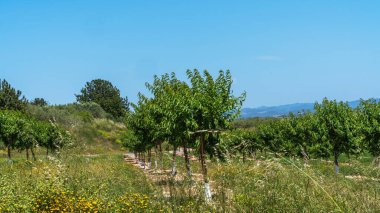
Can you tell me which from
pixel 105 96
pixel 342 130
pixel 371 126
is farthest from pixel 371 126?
pixel 105 96

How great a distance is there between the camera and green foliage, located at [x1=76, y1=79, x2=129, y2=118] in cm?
11262

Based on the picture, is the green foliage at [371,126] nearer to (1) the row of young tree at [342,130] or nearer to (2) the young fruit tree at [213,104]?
(1) the row of young tree at [342,130]

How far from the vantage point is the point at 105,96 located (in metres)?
120

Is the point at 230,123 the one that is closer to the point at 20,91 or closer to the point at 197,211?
the point at 197,211

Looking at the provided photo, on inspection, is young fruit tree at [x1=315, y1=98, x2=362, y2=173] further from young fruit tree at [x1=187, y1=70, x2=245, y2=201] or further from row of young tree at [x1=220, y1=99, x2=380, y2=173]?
young fruit tree at [x1=187, y1=70, x2=245, y2=201]

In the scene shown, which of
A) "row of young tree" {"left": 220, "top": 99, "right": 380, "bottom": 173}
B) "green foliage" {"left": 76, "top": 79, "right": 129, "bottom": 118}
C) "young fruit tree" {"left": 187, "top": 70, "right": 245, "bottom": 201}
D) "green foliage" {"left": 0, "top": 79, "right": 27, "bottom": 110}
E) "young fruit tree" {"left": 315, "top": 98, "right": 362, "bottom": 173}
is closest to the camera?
"young fruit tree" {"left": 187, "top": 70, "right": 245, "bottom": 201}

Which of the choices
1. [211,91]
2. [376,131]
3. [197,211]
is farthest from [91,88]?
[197,211]

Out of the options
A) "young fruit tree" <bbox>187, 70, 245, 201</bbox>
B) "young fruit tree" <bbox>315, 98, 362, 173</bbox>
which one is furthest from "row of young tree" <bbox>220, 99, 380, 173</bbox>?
"young fruit tree" <bbox>187, 70, 245, 201</bbox>

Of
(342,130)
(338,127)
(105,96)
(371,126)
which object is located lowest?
(342,130)

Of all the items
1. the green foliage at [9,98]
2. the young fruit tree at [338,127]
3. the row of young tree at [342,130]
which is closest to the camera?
the young fruit tree at [338,127]

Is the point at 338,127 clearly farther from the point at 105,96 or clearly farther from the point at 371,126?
the point at 105,96

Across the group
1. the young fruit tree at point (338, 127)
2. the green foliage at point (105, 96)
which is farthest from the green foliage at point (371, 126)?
the green foliage at point (105, 96)

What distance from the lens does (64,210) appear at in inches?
285

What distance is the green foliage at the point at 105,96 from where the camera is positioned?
4434 inches
